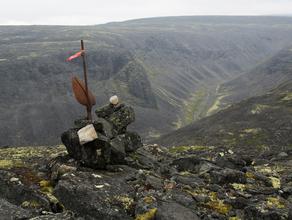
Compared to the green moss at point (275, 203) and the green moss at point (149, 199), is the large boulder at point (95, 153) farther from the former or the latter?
the green moss at point (275, 203)

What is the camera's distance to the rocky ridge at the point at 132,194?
1850 cm

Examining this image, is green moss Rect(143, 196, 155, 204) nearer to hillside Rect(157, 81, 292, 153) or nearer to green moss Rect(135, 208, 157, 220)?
green moss Rect(135, 208, 157, 220)

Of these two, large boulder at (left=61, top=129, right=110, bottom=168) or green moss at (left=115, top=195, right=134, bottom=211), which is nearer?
green moss at (left=115, top=195, right=134, bottom=211)

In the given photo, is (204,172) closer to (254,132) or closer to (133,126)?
(254,132)

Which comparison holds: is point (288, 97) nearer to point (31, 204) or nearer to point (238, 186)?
point (238, 186)

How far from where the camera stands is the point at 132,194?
2067 centimetres

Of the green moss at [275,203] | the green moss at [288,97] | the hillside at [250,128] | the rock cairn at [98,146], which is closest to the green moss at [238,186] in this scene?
the green moss at [275,203]

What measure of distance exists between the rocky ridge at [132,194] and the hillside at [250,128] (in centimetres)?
5114

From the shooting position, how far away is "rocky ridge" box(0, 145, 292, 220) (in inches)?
728

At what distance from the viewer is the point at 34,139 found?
131 metres

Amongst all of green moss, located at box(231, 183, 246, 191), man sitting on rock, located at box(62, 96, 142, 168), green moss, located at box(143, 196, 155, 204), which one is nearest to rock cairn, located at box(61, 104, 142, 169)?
man sitting on rock, located at box(62, 96, 142, 168)

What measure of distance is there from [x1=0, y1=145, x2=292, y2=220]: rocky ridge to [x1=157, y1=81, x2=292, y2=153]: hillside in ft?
168

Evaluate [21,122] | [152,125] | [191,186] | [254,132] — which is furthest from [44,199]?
[152,125]

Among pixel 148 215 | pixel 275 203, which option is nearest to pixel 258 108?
pixel 275 203
